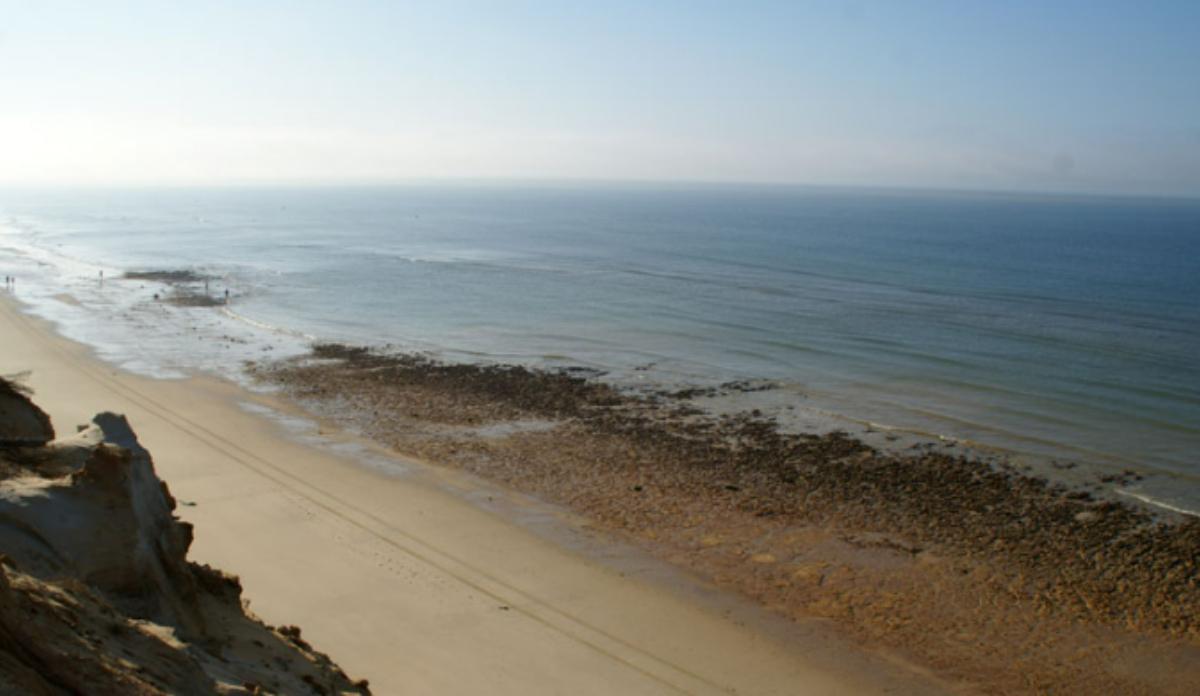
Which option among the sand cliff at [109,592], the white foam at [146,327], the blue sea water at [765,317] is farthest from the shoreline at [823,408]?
the sand cliff at [109,592]

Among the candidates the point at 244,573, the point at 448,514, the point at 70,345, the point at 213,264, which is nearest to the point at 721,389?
the point at 448,514

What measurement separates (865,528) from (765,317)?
32012 millimetres

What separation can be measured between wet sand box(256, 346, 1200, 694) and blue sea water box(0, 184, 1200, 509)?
455 cm

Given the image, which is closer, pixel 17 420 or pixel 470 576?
pixel 17 420

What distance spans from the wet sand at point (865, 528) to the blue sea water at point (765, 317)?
4.55 m

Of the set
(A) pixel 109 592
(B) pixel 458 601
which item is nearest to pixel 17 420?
(A) pixel 109 592

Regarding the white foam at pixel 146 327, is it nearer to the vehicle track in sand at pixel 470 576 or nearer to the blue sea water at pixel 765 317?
A: the blue sea water at pixel 765 317

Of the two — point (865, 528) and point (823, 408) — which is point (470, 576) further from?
point (823, 408)

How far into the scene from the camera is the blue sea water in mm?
34375

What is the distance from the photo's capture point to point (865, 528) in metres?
22.3

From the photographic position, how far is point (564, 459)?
27.0 meters

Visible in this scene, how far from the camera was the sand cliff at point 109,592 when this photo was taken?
20.8 ft

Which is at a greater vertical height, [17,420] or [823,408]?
[17,420]

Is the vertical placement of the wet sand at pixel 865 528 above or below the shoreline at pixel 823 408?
below
